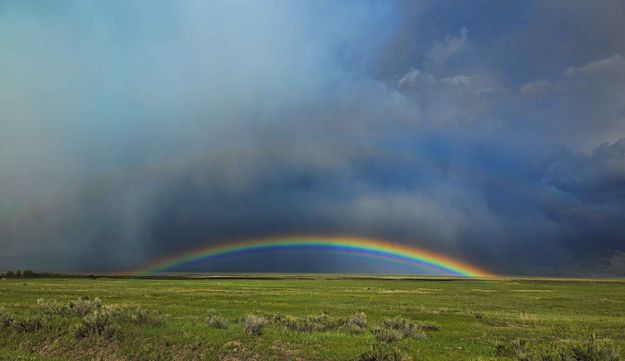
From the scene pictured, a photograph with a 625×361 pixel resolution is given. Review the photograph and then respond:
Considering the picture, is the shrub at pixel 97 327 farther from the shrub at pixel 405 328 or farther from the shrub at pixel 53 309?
the shrub at pixel 405 328

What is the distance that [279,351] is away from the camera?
54.5 ft

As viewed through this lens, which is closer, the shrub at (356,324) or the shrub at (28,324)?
the shrub at (28,324)

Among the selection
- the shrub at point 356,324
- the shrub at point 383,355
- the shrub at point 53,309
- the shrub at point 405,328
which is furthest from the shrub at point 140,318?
the shrub at point 405,328

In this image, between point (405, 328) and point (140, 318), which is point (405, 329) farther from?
point (140, 318)

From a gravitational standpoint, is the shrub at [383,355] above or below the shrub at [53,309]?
above

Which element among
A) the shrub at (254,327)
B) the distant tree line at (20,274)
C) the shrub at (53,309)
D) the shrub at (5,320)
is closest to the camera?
the shrub at (254,327)

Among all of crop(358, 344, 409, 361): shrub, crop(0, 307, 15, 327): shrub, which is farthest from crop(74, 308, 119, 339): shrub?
crop(358, 344, 409, 361): shrub

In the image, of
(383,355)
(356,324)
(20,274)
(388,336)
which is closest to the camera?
(383,355)

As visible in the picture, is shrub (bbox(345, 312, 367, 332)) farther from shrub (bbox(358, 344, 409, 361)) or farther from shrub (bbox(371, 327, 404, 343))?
shrub (bbox(358, 344, 409, 361))

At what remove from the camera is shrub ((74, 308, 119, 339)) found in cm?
1867

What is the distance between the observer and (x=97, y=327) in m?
19.1

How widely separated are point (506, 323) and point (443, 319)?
445cm

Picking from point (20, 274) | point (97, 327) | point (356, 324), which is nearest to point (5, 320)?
point (97, 327)

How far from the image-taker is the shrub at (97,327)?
18.7 meters
